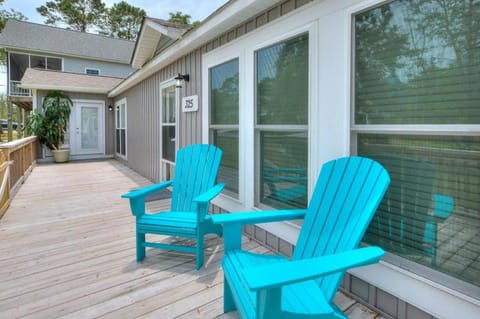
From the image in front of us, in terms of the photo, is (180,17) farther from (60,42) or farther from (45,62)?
(45,62)

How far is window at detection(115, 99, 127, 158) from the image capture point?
30.1 feet

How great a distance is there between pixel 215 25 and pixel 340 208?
98.3 inches

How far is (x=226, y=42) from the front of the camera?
342cm

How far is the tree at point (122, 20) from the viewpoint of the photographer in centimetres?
2202

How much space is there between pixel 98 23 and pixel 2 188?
888 inches

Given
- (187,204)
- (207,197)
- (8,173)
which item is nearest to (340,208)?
(207,197)

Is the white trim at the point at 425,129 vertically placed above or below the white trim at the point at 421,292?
above

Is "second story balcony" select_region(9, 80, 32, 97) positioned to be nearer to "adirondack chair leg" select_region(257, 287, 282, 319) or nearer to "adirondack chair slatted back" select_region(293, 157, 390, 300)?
"adirondack chair slatted back" select_region(293, 157, 390, 300)

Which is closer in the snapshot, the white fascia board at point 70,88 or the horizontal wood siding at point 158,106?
the horizontal wood siding at point 158,106

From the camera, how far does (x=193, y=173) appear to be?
321cm

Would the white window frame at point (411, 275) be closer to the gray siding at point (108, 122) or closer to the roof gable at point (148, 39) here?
the roof gable at point (148, 39)

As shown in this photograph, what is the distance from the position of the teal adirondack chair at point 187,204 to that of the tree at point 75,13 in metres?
23.7

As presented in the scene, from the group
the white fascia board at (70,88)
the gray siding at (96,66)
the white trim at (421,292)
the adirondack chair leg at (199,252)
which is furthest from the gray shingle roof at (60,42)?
the white trim at (421,292)

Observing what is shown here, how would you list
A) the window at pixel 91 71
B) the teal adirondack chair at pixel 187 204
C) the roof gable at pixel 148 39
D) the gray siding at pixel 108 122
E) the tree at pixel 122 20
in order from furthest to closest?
1. the tree at pixel 122 20
2. the window at pixel 91 71
3. the gray siding at pixel 108 122
4. the roof gable at pixel 148 39
5. the teal adirondack chair at pixel 187 204
